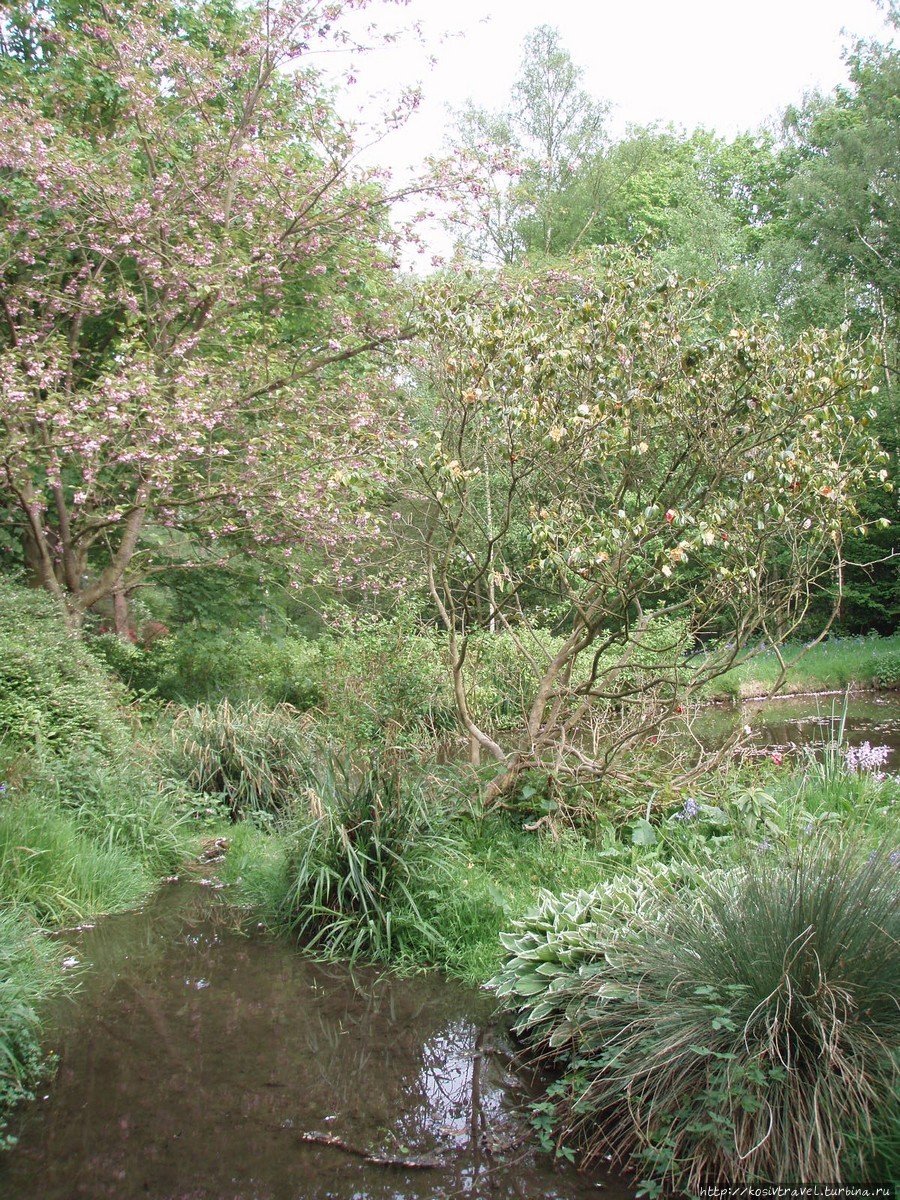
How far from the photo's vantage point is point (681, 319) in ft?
17.8

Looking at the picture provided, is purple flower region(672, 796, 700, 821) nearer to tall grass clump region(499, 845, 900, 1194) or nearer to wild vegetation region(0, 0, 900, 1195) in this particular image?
wild vegetation region(0, 0, 900, 1195)

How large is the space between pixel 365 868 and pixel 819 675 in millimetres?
13331

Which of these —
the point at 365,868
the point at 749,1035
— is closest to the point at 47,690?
the point at 365,868

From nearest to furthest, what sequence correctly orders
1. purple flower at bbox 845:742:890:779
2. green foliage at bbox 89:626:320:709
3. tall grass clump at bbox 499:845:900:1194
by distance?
1. tall grass clump at bbox 499:845:900:1194
2. purple flower at bbox 845:742:890:779
3. green foliage at bbox 89:626:320:709

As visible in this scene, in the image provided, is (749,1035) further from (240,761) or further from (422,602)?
(422,602)

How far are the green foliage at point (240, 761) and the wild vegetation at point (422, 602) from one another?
0.04 metres

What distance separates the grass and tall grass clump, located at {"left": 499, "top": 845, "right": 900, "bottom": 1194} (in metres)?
12.4

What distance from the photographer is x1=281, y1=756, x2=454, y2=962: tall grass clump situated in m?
4.78

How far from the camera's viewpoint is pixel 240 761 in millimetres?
7730

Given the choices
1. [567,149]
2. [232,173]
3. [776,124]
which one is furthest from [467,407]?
[776,124]

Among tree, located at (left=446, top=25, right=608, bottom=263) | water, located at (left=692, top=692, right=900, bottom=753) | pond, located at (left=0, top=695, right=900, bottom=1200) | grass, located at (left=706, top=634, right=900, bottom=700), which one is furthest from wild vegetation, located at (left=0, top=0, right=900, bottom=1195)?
tree, located at (left=446, top=25, right=608, bottom=263)

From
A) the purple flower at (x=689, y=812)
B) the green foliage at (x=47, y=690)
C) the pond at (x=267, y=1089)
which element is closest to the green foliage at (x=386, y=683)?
the green foliage at (x=47, y=690)

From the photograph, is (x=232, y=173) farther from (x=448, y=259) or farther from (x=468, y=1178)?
(x=468, y=1178)

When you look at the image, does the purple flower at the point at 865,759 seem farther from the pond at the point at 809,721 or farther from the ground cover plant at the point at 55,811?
the ground cover plant at the point at 55,811
